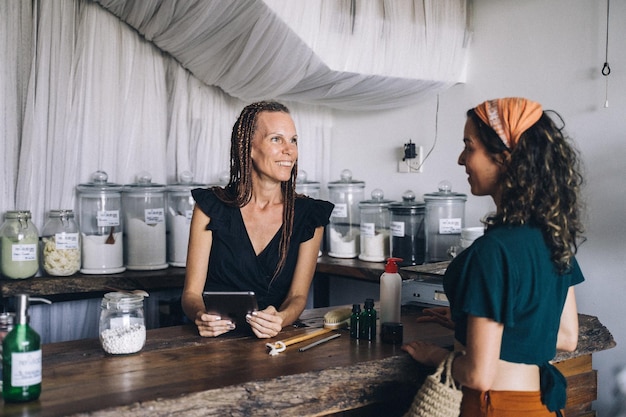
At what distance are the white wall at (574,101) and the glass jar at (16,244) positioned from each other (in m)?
1.92

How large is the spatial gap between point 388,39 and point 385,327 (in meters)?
1.67

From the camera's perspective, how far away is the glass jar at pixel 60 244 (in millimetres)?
2961

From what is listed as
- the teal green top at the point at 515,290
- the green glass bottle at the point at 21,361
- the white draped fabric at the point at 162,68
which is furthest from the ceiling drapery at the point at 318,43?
the green glass bottle at the point at 21,361

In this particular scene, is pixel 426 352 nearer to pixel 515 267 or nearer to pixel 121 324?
pixel 515 267

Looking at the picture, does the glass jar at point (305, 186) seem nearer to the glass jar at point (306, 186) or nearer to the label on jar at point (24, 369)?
the glass jar at point (306, 186)

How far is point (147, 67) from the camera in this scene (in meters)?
3.42

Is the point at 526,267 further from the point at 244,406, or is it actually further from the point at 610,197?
the point at 610,197

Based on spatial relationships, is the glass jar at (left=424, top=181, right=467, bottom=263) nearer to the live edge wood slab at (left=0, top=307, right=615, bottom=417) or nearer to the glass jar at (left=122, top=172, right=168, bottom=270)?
the live edge wood slab at (left=0, top=307, right=615, bottom=417)

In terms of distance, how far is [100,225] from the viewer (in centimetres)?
319

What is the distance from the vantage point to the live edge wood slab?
1.39m

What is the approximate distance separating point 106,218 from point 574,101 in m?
2.21

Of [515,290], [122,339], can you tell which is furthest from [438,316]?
[122,339]

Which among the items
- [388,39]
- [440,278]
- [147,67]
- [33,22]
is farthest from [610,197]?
[33,22]

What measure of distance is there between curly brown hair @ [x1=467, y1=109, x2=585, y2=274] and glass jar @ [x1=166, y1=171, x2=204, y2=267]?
2.08 metres
